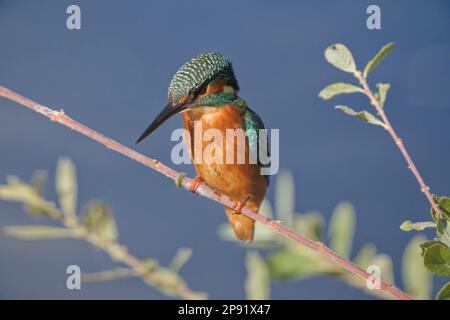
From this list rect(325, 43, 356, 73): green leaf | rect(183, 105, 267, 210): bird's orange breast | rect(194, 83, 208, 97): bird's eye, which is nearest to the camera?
rect(325, 43, 356, 73): green leaf

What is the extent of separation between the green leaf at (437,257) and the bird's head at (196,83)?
2.63 ft

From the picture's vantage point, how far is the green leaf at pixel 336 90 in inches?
26.5

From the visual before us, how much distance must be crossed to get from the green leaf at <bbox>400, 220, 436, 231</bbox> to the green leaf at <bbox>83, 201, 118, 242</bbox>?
0.38m

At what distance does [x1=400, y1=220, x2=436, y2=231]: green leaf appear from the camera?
63 cm

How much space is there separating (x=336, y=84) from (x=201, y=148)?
136 cm

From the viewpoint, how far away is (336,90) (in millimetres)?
681

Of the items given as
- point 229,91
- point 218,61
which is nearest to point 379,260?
point 218,61

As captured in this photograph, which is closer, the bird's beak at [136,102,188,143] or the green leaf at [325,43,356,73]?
the green leaf at [325,43,356,73]

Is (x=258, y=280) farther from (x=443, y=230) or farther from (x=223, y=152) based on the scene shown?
(x=223, y=152)

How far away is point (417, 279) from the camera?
2.22 ft

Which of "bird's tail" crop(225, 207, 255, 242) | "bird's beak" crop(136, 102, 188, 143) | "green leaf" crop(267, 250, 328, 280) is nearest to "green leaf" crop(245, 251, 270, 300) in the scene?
"green leaf" crop(267, 250, 328, 280)

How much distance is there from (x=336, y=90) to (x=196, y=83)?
1.01 metres

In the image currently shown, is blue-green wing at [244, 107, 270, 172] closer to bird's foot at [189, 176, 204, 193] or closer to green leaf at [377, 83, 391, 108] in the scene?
bird's foot at [189, 176, 204, 193]

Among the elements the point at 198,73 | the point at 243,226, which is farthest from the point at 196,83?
the point at 243,226
